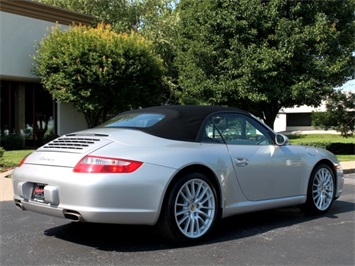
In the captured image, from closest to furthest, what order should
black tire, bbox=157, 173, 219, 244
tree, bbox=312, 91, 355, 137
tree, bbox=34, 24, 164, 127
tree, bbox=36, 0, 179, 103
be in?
black tire, bbox=157, 173, 219, 244
tree, bbox=34, 24, 164, 127
tree, bbox=312, 91, 355, 137
tree, bbox=36, 0, 179, 103

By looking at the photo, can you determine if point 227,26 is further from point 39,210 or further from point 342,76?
point 39,210

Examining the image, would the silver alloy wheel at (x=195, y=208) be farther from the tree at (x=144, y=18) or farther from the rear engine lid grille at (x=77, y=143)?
the tree at (x=144, y=18)

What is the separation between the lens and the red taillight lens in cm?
439

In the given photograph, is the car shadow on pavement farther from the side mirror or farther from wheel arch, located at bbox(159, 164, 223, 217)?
the side mirror

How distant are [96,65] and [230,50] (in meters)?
5.47

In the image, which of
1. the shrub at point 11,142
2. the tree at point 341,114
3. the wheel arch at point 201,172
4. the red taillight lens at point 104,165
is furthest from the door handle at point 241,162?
the tree at point 341,114

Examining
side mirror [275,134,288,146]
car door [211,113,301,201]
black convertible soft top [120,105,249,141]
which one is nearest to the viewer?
black convertible soft top [120,105,249,141]

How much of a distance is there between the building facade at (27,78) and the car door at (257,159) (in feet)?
52.2

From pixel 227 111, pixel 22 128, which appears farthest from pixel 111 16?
pixel 227 111

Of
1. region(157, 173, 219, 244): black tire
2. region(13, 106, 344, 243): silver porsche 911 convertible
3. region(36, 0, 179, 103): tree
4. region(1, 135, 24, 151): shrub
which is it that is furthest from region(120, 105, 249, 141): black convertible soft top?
region(36, 0, 179, 103): tree

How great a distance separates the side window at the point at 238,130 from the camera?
18.0ft

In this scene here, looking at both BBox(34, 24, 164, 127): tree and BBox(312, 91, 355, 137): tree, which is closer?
BBox(34, 24, 164, 127): tree

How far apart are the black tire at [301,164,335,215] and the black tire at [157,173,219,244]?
1865mm

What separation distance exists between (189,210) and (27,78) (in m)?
17.4
